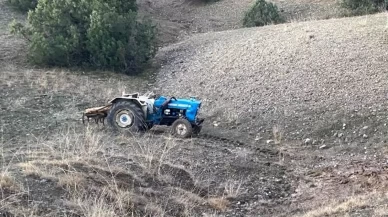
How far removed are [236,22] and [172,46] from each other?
6.56 m

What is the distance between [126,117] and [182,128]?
114cm

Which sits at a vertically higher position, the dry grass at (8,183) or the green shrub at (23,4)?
the green shrub at (23,4)

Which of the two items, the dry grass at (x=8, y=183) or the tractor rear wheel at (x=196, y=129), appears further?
the tractor rear wheel at (x=196, y=129)

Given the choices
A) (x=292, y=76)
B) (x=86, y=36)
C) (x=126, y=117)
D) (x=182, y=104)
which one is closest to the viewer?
(x=126, y=117)

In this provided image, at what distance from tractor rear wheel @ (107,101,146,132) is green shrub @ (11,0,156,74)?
218 inches

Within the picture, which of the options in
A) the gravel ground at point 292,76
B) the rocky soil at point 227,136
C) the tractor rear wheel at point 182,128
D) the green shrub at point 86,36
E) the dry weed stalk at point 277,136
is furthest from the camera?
the green shrub at point 86,36

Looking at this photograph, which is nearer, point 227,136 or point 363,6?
point 227,136

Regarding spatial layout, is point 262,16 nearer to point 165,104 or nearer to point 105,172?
point 165,104

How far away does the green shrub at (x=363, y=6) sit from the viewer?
21.8 metres

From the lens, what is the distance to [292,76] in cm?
1450

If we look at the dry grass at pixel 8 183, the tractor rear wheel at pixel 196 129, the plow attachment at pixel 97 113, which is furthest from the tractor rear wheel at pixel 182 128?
the dry grass at pixel 8 183

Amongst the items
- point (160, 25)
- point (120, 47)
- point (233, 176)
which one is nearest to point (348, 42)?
point (120, 47)

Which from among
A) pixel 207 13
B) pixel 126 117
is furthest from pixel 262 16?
pixel 126 117

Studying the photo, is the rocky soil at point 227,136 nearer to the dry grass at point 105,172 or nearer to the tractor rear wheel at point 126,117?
the dry grass at point 105,172
